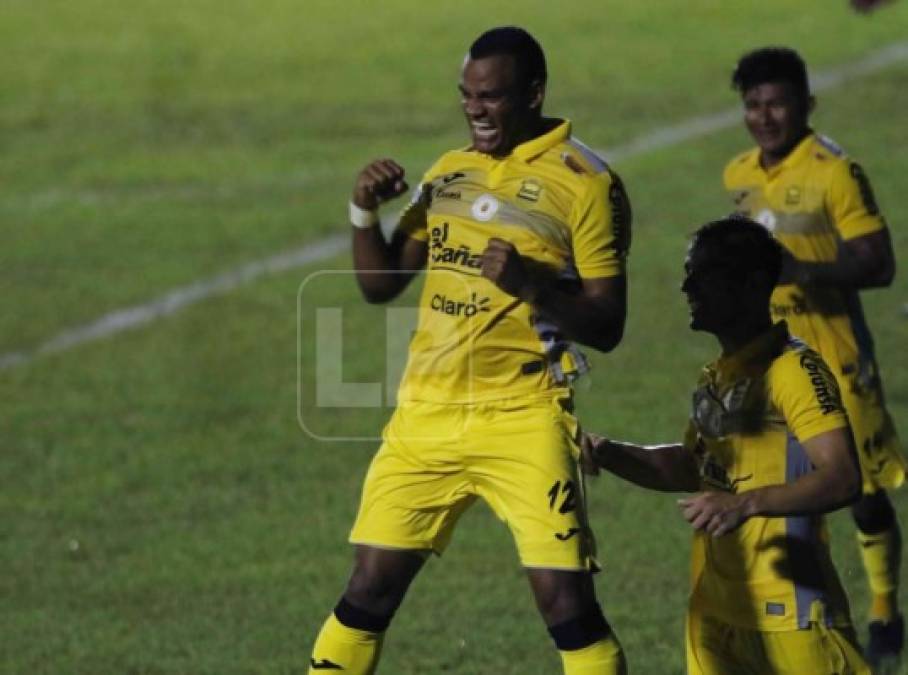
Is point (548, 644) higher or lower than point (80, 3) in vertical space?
lower

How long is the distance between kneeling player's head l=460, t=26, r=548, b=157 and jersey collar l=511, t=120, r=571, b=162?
4 cm

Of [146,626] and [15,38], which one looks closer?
[146,626]

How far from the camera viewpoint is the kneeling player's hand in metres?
5.88

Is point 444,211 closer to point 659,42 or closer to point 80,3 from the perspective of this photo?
point 659,42

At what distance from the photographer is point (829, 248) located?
29.2 feet

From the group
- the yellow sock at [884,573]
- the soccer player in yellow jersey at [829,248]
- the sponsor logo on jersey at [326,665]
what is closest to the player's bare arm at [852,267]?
the soccer player in yellow jersey at [829,248]

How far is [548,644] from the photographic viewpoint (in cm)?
Answer: 909

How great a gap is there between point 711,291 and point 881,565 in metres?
2.93

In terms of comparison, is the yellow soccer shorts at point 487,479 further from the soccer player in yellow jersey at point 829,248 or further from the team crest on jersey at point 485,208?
the soccer player in yellow jersey at point 829,248

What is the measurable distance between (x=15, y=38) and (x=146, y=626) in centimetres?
1843

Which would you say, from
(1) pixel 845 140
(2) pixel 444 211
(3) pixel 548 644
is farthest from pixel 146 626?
(1) pixel 845 140

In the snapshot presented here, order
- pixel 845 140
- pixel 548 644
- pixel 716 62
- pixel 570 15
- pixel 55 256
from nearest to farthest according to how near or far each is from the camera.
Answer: pixel 548 644, pixel 55 256, pixel 845 140, pixel 716 62, pixel 570 15

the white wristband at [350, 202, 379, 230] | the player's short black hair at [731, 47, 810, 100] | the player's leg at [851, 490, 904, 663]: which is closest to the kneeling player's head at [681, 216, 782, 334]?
the white wristband at [350, 202, 379, 230]

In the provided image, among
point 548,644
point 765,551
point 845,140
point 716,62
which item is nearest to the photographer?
point 765,551
